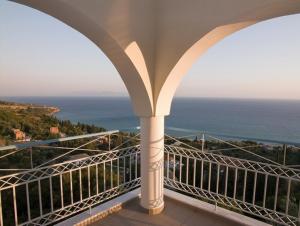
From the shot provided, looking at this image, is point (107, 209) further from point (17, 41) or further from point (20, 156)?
point (17, 41)

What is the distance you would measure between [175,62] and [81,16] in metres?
1.10

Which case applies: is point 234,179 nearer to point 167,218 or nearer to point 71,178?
point 167,218

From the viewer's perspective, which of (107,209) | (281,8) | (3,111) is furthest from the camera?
(3,111)

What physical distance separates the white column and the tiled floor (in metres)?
0.12

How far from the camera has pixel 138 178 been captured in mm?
3666

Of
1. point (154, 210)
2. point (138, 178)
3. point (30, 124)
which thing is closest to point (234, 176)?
point (154, 210)

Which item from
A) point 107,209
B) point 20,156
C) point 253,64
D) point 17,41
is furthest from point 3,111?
point 253,64

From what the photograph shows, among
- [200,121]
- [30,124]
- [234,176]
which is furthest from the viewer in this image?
[200,121]

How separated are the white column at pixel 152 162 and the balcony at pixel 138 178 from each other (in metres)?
0.17

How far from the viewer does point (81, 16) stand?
1.89 m

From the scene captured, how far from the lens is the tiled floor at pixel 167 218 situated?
280 centimetres

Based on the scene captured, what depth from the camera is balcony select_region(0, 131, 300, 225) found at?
2.39 meters

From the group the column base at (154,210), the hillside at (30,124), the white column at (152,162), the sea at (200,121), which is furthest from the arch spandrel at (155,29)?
the hillside at (30,124)

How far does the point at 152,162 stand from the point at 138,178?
85 cm
